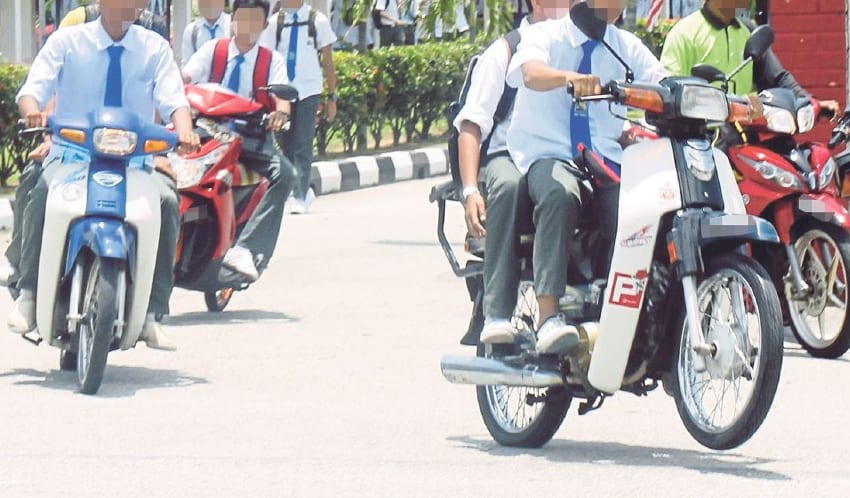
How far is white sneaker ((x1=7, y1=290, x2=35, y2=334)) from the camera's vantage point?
25.6 ft

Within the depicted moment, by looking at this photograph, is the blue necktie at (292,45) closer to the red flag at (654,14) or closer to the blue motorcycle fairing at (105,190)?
the blue motorcycle fairing at (105,190)

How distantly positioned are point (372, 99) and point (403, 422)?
1261 cm

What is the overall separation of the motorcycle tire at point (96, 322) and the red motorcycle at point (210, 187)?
180 cm

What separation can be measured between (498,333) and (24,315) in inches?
94.3

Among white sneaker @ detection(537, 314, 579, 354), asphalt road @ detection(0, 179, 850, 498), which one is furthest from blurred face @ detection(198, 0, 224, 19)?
white sneaker @ detection(537, 314, 579, 354)

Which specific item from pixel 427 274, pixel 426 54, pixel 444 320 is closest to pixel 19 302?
pixel 444 320

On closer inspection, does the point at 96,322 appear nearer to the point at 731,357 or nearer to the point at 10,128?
the point at 731,357

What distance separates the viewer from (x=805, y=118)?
8.33 m

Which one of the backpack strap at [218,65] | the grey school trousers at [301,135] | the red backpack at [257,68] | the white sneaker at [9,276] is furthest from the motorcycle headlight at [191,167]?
the grey school trousers at [301,135]

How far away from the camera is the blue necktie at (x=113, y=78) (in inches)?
309

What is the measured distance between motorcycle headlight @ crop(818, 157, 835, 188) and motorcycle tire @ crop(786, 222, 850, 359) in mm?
176

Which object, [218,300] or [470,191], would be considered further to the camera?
[218,300]

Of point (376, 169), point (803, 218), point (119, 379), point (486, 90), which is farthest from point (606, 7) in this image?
point (376, 169)

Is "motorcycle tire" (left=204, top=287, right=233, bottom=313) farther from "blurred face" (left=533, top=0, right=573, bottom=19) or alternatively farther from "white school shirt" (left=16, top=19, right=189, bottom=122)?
"blurred face" (left=533, top=0, right=573, bottom=19)
